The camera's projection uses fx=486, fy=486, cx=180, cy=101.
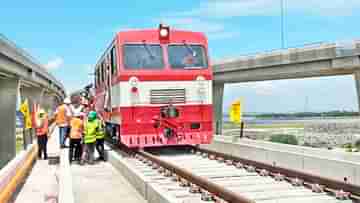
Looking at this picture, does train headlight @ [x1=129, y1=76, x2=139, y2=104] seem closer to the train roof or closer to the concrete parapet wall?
the train roof

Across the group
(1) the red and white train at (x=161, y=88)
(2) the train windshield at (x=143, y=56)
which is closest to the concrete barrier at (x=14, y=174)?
(1) the red and white train at (x=161, y=88)

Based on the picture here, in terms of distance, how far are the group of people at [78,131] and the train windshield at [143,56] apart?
1711 mm

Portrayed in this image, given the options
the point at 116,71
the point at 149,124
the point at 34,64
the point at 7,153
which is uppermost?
the point at 34,64

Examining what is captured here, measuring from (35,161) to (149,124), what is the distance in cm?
357

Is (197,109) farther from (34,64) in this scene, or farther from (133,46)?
(34,64)

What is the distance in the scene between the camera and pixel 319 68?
2888cm

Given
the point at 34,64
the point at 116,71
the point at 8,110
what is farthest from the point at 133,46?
the point at 34,64

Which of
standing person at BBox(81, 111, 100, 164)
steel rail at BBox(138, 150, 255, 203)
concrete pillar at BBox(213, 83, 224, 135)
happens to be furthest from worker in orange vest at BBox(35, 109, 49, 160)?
concrete pillar at BBox(213, 83, 224, 135)

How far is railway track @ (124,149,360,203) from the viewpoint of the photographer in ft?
24.0

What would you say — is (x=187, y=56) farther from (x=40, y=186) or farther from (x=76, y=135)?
(x=40, y=186)

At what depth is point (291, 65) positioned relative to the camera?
3200 cm

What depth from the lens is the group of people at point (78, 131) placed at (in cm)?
1274

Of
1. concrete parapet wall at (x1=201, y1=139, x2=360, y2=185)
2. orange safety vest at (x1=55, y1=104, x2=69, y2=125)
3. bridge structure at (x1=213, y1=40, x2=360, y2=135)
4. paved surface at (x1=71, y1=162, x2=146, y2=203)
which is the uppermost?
bridge structure at (x1=213, y1=40, x2=360, y2=135)

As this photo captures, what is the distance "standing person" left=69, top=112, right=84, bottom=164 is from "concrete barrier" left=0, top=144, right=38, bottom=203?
114cm
